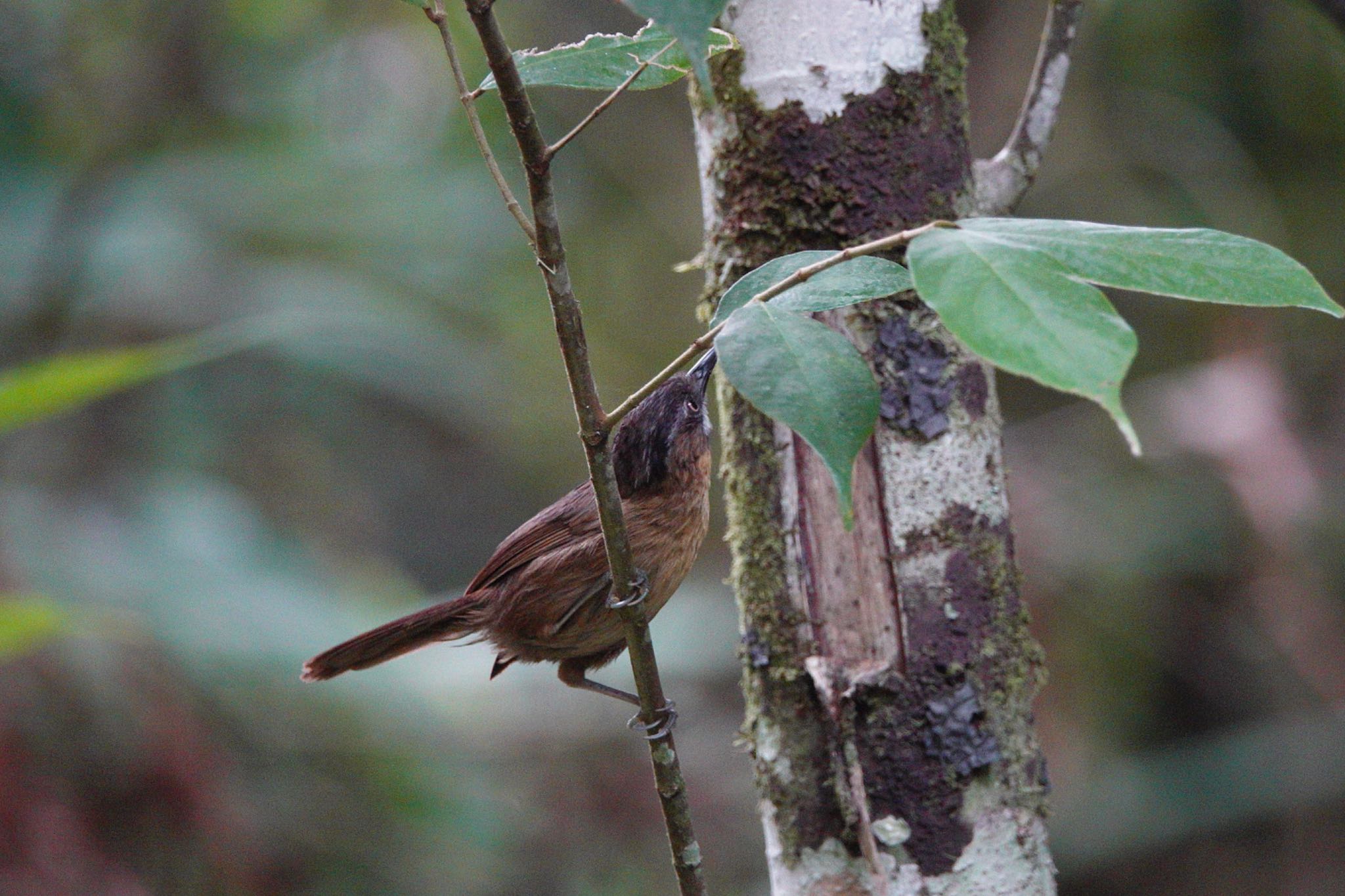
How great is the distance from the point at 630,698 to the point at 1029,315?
1825mm

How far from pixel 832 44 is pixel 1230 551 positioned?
4.44 m

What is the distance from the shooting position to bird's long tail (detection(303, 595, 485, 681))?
2.84 m

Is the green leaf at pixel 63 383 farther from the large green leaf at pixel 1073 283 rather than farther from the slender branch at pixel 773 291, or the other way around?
the large green leaf at pixel 1073 283

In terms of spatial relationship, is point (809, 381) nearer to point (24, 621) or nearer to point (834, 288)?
point (834, 288)

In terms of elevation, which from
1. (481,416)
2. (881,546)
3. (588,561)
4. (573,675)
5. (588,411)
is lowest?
(481,416)

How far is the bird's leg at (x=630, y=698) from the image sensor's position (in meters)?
1.80

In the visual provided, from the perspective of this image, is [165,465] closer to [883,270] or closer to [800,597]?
[800,597]

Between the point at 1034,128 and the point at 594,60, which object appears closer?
the point at 594,60

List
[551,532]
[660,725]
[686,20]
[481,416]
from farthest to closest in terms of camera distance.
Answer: [481,416]
[551,532]
[660,725]
[686,20]

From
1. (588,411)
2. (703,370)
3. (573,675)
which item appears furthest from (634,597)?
(573,675)

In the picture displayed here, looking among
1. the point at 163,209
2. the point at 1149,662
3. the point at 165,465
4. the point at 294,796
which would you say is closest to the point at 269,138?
the point at 163,209

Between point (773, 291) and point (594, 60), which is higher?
point (594, 60)

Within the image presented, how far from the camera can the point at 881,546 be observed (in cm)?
194

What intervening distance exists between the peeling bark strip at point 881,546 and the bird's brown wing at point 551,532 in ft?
2.67
